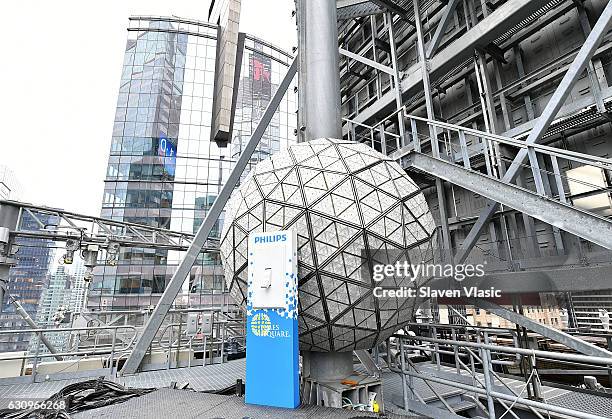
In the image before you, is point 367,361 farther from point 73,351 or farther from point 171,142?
point 171,142

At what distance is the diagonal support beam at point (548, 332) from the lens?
17.2 ft

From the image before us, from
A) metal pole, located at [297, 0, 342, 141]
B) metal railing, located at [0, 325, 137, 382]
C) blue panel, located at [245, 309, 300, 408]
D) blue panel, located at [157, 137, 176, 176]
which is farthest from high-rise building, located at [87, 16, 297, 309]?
blue panel, located at [245, 309, 300, 408]

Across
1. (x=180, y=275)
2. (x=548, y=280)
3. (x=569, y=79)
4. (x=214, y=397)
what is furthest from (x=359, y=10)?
(x=214, y=397)

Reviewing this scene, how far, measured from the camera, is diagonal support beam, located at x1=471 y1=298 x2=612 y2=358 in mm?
5242

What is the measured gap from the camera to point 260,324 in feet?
12.0

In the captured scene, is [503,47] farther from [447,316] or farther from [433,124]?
[447,316]

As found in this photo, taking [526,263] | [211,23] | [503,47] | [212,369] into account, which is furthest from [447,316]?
[211,23]

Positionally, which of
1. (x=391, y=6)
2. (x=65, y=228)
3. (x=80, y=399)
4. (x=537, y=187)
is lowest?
(x=80, y=399)

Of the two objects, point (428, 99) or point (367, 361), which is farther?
point (428, 99)

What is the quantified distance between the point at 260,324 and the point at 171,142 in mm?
36329

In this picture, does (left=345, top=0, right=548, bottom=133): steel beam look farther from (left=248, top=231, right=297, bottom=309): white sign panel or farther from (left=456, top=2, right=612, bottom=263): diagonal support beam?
(left=248, top=231, right=297, bottom=309): white sign panel

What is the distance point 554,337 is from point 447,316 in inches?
221

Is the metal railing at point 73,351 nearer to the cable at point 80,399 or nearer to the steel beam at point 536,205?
the cable at point 80,399

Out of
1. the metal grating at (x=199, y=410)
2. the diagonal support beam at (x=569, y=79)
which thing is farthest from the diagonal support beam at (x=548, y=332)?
the metal grating at (x=199, y=410)
